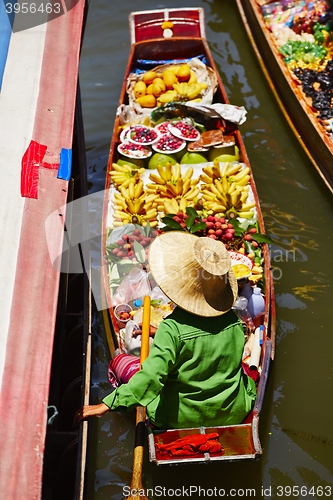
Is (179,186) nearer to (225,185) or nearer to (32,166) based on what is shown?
(225,185)

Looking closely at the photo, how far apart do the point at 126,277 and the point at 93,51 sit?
497 centimetres

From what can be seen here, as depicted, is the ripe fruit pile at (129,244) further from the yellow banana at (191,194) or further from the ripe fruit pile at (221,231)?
the yellow banana at (191,194)

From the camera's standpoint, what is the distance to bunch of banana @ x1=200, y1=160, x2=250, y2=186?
18.3 ft

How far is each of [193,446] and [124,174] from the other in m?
2.95

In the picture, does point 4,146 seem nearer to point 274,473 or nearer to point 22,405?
point 22,405

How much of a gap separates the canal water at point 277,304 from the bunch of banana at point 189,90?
3.41 ft

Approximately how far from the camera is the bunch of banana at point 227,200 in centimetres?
534

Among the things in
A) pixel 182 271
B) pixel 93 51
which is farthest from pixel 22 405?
pixel 93 51

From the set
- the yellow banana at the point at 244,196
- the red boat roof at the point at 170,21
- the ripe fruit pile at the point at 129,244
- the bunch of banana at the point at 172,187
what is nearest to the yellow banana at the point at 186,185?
the bunch of banana at the point at 172,187

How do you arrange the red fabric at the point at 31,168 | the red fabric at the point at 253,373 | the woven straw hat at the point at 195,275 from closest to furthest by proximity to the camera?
the woven straw hat at the point at 195,275 → the red fabric at the point at 31,168 → the red fabric at the point at 253,373

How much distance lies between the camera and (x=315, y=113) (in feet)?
22.5

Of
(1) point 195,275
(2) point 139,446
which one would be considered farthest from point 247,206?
(2) point 139,446

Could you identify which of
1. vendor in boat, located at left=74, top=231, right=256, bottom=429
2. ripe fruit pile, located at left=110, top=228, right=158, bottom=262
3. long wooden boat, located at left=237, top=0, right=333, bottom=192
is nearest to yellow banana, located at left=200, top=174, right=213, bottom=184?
ripe fruit pile, located at left=110, top=228, right=158, bottom=262

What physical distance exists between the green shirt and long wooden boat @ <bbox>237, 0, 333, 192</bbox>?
363cm
